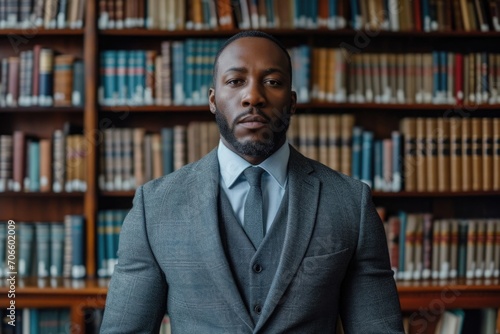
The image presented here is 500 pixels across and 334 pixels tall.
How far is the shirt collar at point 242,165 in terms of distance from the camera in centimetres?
136

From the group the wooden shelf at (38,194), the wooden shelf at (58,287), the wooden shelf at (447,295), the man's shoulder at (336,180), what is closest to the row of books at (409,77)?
the wooden shelf at (447,295)

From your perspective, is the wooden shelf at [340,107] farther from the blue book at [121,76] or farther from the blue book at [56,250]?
the blue book at [56,250]

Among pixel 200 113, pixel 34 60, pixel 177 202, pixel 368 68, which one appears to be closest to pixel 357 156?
pixel 368 68

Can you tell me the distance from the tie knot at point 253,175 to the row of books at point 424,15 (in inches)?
78.4

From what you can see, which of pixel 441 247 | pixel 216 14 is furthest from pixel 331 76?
pixel 441 247

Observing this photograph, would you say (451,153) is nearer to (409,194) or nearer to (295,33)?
(409,194)

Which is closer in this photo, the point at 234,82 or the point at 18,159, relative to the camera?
the point at 234,82

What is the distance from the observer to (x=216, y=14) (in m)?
3.16

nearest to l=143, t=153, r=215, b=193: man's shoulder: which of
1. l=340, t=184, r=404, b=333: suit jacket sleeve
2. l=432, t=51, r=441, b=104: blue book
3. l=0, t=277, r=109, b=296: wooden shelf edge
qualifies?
l=340, t=184, r=404, b=333: suit jacket sleeve

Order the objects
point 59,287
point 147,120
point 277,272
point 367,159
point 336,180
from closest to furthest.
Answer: point 277,272
point 336,180
point 59,287
point 367,159
point 147,120

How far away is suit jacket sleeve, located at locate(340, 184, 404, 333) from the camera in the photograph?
1.30m

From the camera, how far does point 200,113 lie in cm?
334

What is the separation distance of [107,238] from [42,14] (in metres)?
1.04

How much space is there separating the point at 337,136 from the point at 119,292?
1.99 meters
